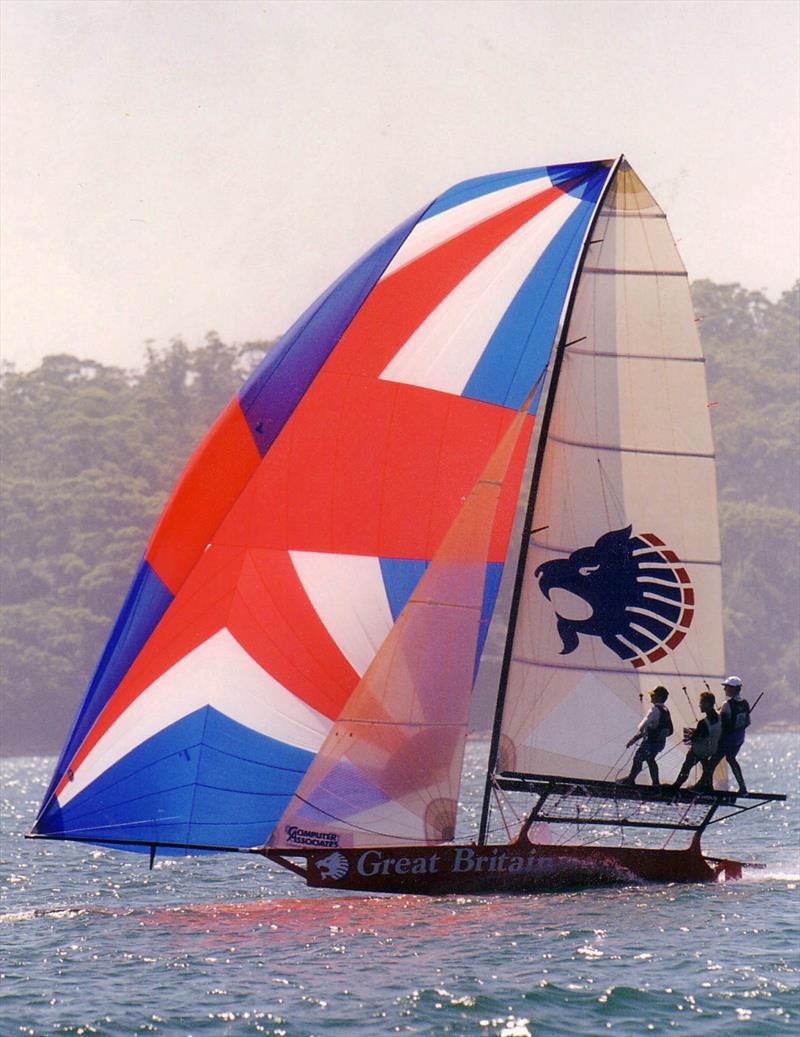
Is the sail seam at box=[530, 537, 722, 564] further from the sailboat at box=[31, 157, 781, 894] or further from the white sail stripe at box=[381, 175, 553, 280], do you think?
the white sail stripe at box=[381, 175, 553, 280]

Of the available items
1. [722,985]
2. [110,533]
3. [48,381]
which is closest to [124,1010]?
[722,985]

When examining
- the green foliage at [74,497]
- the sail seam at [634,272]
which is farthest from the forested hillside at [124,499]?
the sail seam at [634,272]

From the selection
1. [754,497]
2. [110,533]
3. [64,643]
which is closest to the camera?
[64,643]

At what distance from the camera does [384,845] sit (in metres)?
17.1

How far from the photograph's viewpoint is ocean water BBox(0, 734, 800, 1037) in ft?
41.9

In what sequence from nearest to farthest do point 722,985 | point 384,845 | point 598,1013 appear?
point 598,1013
point 722,985
point 384,845

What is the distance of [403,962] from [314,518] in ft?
15.4

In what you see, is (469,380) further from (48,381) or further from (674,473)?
(48,381)

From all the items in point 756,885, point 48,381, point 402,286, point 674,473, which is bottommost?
point 756,885

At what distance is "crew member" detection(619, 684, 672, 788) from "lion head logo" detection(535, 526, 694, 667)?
0.43 m

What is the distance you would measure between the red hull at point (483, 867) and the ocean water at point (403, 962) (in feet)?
0.59

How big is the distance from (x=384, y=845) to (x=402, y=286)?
5.74 metres

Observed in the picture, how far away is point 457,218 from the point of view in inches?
706

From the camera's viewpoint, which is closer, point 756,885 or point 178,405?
point 756,885
